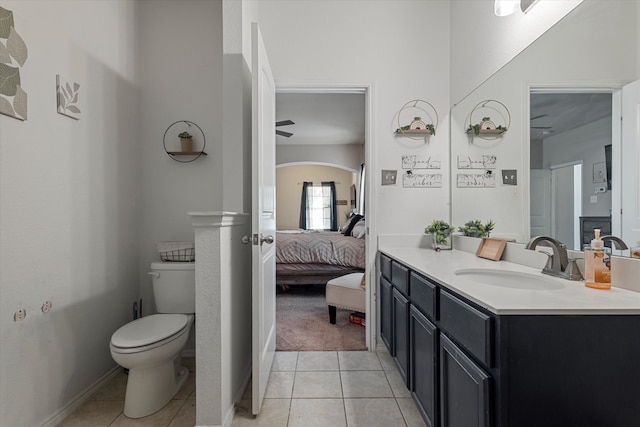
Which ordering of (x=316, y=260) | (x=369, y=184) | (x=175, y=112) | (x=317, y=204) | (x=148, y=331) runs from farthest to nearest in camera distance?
(x=317, y=204), (x=316, y=260), (x=369, y=184), (x=175, y=112), (x=148, y=331)

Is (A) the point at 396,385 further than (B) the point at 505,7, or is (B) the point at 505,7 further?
(A) the point at 396,385

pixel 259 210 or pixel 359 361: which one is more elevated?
pixel 259 210

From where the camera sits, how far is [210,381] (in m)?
1.50

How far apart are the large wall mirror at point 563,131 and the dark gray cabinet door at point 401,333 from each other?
746mm

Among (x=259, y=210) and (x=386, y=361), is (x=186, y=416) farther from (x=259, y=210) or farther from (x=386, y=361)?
(x=386, y=361)

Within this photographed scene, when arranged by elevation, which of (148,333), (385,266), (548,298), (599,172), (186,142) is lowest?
(148,333)

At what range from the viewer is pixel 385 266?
7.41 ft

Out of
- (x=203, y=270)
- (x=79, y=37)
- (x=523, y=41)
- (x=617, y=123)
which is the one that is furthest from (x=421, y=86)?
(x=79, y=37)

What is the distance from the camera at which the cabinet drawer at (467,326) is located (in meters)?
0.89

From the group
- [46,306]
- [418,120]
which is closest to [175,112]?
[46,306]

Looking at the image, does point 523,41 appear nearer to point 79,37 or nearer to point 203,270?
point 203,270

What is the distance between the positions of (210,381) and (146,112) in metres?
2.04

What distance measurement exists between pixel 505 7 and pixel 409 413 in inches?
94.5

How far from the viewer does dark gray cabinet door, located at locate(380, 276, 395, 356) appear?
210 cm
